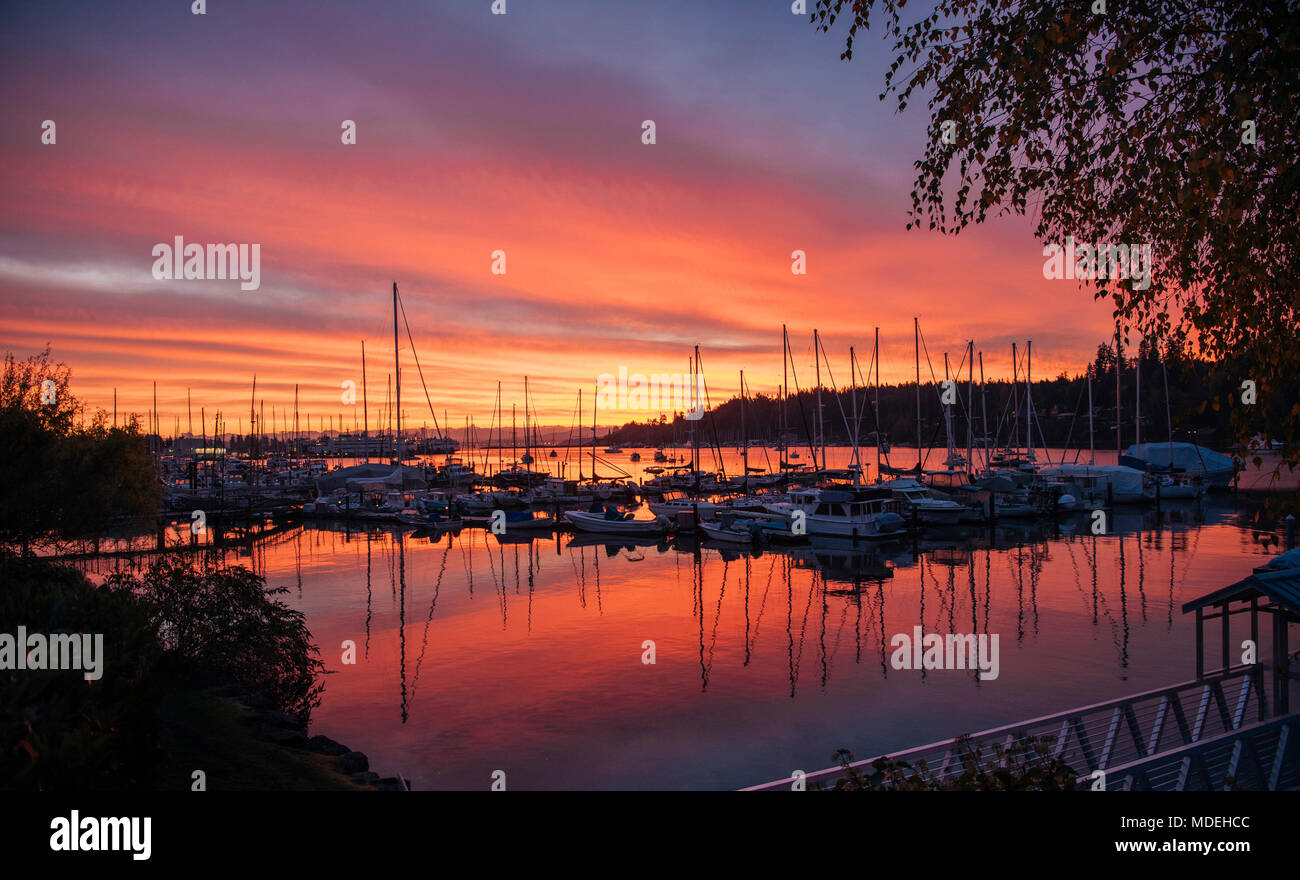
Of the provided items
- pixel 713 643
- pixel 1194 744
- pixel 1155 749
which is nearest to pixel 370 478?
pixel 713 643

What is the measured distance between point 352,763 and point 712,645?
44.8ft

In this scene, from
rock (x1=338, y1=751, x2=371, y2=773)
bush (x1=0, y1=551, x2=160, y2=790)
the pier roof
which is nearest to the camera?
bush (x1=0, y1=551, x2=160, y2=790)

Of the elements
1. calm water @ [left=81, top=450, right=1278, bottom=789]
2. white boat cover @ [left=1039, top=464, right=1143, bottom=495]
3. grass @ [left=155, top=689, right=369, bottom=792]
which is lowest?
calm water @ [left=81, top=450, right=1278, bottom=789]

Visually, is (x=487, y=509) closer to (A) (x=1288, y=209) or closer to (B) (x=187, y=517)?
(B) (x=187, y=517)

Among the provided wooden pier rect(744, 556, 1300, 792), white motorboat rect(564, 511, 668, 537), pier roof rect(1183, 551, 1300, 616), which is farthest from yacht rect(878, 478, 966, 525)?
pier roof rect(1183, 551, 1300, 616)

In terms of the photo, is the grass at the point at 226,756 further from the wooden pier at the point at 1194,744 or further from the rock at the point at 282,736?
the wooden pier at the point at 1194,744

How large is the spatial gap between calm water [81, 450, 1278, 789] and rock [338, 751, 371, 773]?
119 centimetres

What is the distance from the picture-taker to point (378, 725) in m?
18.1

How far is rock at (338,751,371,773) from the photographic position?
14055 mm

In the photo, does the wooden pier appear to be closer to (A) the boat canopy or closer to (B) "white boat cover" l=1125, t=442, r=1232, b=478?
(A) the boat canopy

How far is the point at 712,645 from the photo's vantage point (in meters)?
25.3

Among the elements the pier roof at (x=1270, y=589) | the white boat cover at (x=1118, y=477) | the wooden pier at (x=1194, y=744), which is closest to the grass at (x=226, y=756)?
the wooden pier at (x=1194, y=744)
